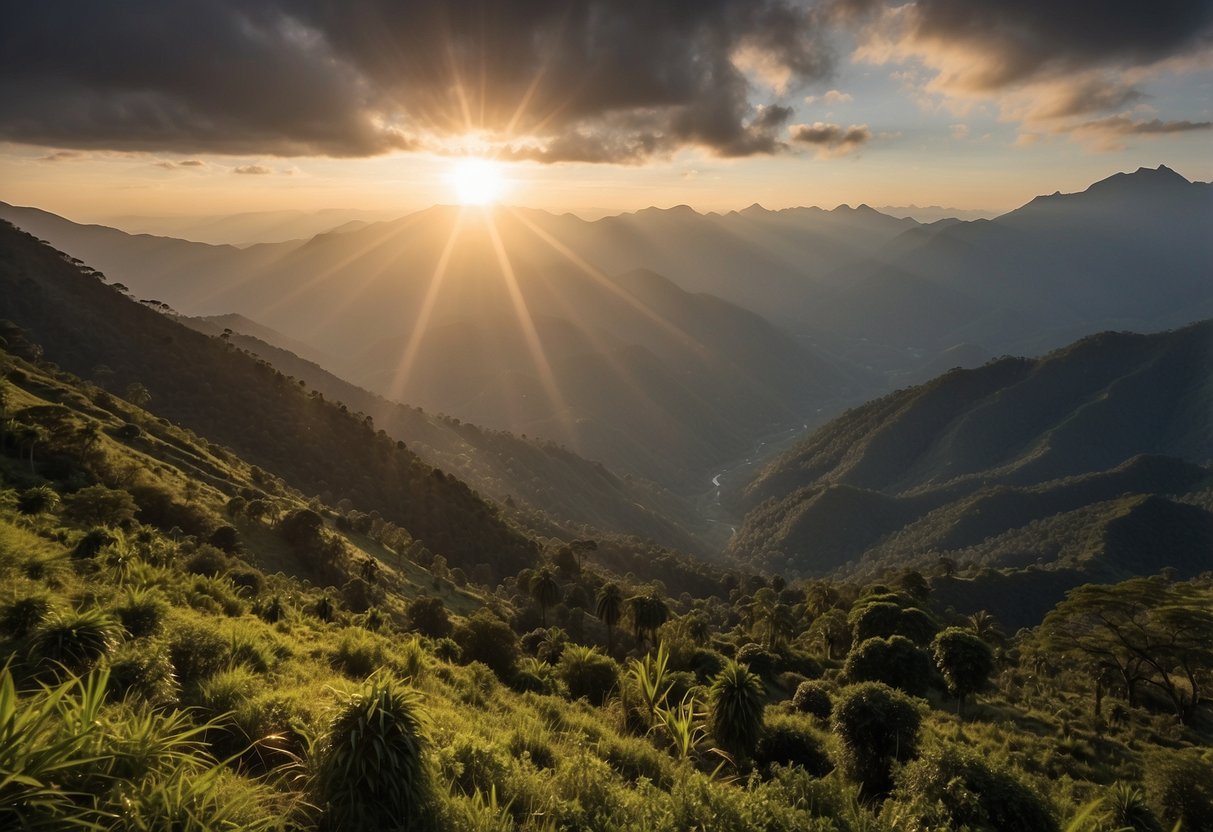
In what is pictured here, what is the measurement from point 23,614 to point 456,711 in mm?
8641

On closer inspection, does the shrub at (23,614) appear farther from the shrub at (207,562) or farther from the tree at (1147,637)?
the tree at (1147,637)

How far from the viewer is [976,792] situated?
47.1 feet

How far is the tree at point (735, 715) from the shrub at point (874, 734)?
10.9 feet

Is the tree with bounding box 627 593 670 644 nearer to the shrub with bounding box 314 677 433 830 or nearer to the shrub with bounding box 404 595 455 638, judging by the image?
the shrub with bounding box 404 595 455 638

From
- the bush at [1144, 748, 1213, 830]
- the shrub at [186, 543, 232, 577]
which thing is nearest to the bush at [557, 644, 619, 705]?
the shrub at [186, 543, 232, 577]

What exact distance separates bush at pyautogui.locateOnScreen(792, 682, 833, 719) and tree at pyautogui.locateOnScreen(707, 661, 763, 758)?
12424 mm

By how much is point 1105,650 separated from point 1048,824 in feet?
127

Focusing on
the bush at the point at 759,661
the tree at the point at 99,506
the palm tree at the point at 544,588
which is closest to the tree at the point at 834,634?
the bush at the point at 759,661

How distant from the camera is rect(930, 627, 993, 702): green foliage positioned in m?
34.3

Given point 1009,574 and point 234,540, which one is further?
point 1009,574

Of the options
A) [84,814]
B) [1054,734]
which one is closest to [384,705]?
[84,814]

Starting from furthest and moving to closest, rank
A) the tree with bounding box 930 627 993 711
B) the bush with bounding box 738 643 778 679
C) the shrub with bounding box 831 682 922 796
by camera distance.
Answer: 1. the bush with bounding box 738 643 778 679
2. the tree with bounding box 930 627 993 711
3. the shrub with bounding box 831 682 922 796

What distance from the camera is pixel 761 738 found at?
64.3ft

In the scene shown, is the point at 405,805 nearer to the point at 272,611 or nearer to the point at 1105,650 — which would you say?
the point at 272,611
